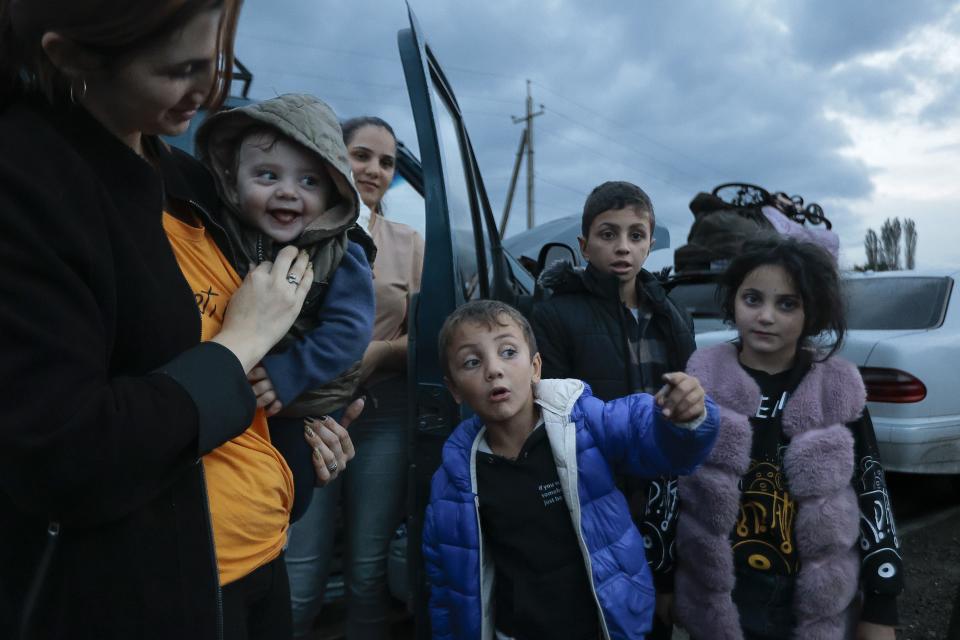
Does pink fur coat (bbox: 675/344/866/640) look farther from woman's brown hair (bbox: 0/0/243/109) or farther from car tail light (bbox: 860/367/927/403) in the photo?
car tail light (bbox: 860/367/927/403)

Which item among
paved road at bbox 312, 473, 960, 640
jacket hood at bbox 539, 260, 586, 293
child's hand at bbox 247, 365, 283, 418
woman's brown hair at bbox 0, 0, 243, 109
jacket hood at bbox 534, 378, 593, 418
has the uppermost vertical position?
woman's brown hair at bbox 0, 0, 243, 109

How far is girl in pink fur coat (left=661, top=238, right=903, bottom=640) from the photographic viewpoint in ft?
5.69

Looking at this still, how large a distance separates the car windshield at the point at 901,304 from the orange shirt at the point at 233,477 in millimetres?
3828

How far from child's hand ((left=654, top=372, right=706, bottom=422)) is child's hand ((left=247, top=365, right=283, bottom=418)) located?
0.80m

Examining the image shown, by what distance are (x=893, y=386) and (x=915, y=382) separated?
0.38 ft

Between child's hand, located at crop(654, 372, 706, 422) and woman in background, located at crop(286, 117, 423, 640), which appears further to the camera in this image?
woman in background, located at crop(286, 117, 423, 640)

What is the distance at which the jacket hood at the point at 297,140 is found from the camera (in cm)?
121

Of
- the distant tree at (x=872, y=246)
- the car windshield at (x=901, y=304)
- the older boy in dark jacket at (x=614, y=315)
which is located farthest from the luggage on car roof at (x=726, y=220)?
the distant tree at (x=872, y=246)

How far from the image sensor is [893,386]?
12.1 ft

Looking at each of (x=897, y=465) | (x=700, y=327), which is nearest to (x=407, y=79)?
(x=897, y=465)

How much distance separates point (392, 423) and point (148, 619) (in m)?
1.24

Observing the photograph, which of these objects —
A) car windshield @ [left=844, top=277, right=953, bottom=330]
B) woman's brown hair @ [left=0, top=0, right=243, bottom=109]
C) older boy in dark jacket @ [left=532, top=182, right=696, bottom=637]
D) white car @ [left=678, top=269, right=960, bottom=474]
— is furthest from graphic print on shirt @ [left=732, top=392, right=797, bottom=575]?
car windshield @ [left=844, top=277, right=953, bottom=330]

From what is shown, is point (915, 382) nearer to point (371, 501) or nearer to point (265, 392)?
point (371, 501)

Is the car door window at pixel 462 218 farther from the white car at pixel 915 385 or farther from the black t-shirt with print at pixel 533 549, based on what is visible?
the white car at pixel 915 385
